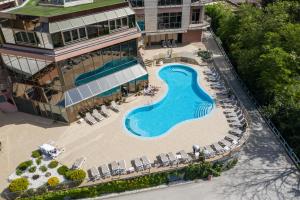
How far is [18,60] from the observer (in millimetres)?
32406

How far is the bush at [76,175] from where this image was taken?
26.7 meters

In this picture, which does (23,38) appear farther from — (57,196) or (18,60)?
(57,196)

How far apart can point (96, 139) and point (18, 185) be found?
927 cm

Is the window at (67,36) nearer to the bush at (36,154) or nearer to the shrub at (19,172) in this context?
the bush at (36,154)

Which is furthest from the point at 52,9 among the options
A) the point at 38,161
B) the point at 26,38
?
the point at 38,161

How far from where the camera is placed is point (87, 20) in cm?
3131

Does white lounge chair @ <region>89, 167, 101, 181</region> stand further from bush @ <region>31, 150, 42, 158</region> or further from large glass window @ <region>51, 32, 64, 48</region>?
large glass window @ <region>51, 32, 64, 48</region>

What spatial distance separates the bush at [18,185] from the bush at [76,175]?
3834mm

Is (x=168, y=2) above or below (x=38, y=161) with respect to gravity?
above

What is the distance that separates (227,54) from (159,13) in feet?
45.7

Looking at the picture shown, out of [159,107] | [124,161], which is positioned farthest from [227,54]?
[124,161]

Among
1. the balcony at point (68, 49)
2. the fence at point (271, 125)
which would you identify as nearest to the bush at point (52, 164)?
the balcony at point (68, 49)

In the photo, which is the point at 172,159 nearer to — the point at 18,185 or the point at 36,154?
the point at 36,154

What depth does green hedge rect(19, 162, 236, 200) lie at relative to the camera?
84.6ft
